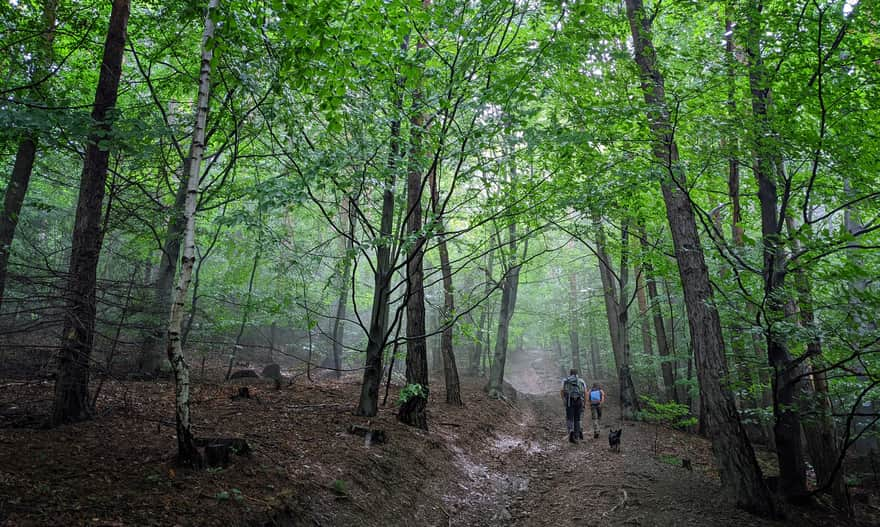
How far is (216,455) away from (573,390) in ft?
32.5

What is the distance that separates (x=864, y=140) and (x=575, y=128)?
4199mm

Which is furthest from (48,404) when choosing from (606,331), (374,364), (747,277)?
(606,331)

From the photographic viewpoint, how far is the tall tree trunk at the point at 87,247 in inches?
223

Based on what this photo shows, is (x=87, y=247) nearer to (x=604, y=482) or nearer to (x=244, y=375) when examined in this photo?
(x=244, y=375)

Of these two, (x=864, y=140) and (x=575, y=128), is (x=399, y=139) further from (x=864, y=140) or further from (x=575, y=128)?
(x=864, y=140)

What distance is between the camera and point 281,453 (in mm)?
5820

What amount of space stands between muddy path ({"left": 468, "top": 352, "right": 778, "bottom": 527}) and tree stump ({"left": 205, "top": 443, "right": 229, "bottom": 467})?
406 centimetres

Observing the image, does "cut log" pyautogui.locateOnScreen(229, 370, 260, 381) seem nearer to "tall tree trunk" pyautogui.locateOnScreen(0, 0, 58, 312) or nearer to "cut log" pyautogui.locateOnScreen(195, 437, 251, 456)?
"tall tree trunk" pyautogui.locateOnScreen(0, 0, 58, 312)

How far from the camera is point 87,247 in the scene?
6008mm

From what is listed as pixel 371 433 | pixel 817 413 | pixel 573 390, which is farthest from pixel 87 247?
pixel 573 390

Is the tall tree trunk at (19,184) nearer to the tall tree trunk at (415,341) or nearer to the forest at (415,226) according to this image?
the forest at (415,226)

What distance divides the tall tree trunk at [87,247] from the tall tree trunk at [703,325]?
805 cm

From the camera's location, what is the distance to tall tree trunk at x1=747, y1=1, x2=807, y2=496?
241 inches

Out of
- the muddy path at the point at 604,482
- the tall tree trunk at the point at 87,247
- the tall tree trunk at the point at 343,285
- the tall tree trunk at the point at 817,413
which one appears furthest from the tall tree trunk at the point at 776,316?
the tall tree trunk at the point at 87,247
